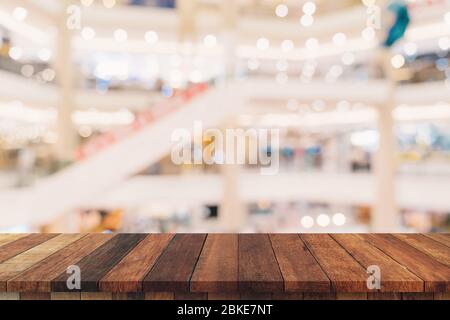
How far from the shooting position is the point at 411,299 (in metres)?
1.20

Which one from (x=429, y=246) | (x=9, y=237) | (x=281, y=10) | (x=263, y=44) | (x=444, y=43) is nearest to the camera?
→ (x=429, y=246)

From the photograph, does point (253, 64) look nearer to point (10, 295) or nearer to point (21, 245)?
point (21, 245)

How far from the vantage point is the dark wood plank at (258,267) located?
1.18 meters

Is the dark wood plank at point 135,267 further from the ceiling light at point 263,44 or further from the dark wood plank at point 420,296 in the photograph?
the ceiling light at point 263,44

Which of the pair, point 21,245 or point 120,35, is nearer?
point 21,245

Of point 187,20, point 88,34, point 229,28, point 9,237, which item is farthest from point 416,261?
point 88,34

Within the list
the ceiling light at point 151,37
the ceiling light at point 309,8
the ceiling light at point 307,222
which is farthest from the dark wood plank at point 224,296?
the ceiling light at point 309,8

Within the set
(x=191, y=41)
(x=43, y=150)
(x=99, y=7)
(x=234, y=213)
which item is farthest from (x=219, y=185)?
(x=99, y=7)

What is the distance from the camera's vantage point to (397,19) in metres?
7.34

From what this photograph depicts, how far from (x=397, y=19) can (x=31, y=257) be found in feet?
24.0

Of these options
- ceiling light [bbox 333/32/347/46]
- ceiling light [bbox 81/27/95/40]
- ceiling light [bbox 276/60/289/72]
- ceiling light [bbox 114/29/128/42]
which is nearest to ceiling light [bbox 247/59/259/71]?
ceiling light [bbox 276/60/289/72]

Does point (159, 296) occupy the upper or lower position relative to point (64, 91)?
lower

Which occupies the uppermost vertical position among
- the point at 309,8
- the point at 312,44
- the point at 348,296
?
the point at 309,8

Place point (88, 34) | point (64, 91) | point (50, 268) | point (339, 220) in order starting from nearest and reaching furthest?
point (50, 268) < point (64, 91) < point (88, 34) < point (339, 220)
